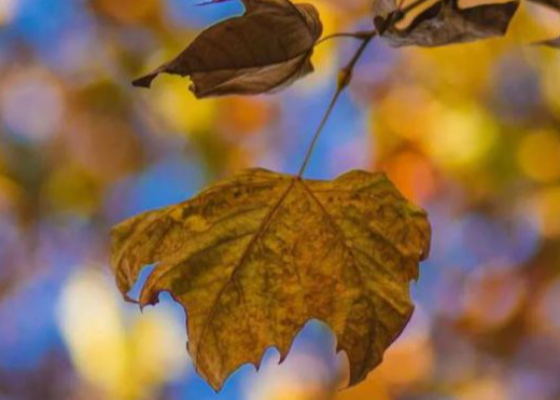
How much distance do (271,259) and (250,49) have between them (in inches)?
4.4

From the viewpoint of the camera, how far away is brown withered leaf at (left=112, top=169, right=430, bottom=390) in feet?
1.50

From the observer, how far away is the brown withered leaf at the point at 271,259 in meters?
0.46

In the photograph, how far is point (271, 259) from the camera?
1.58ft

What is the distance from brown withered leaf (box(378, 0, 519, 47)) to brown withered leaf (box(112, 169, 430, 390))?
0.09 metres

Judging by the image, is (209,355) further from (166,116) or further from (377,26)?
(166,116)

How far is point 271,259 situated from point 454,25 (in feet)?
0.49

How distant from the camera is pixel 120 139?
1.93 m

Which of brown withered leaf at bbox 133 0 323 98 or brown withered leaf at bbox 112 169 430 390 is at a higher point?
brown withered leaf at bbox 133 0 323 98

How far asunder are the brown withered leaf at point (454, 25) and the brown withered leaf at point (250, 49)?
1.7 inches

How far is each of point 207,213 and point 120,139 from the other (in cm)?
148

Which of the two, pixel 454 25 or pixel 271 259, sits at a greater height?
pixel 454 25

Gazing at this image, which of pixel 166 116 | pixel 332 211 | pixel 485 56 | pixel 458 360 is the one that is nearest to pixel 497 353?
pixel 458 360

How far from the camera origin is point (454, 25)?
0.40 metres

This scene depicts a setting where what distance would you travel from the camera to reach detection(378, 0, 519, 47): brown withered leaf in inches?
15.3
